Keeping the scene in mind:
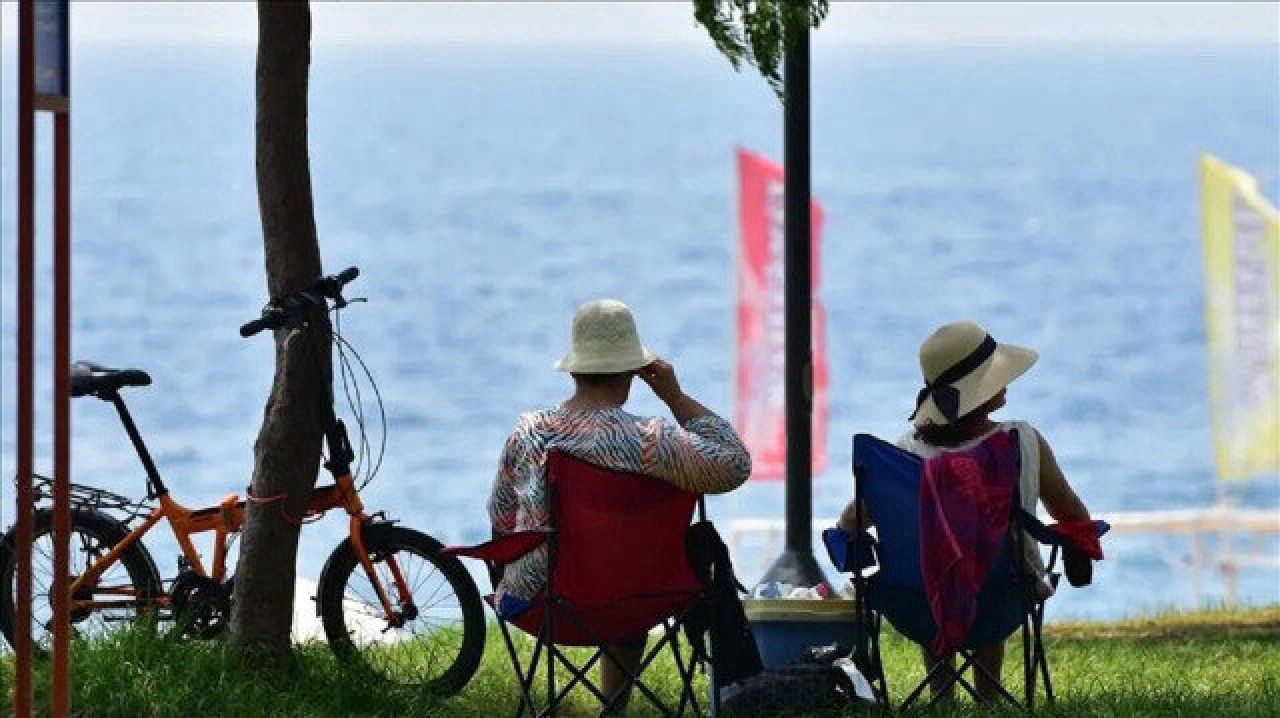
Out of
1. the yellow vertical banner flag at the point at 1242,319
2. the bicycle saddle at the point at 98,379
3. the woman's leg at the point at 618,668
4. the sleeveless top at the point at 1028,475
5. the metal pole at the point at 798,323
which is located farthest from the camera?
the yellow vertical banner flag at the point at 1242,319

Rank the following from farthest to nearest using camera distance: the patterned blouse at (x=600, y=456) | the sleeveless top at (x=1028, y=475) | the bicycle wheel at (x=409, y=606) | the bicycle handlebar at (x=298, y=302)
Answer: the bicycle wheel at (x=409, y=606)
the bicycle handlebar at (x=298, y=302)
the sleeveless top at (x=1028, y=475)
the patterned blouse at (x=600, y=456)

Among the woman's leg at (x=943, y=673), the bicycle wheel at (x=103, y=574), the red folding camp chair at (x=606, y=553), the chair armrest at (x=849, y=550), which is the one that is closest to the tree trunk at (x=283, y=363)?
the bicycle wheel at (x=103, y=574)

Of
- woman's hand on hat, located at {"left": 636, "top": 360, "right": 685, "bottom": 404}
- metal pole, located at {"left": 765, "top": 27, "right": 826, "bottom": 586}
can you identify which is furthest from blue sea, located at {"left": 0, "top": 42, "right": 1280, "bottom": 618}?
metal pole, located at {"left": 765, "top": 27, "right": 826, "bottom": 586}

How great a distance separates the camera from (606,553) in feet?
20.4

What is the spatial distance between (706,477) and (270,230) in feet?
4.53

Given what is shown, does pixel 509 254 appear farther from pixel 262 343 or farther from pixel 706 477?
pixel 706 477

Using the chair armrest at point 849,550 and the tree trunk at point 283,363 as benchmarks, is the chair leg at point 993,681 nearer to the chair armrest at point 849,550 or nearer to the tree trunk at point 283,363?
the chair armrest at point 849,550

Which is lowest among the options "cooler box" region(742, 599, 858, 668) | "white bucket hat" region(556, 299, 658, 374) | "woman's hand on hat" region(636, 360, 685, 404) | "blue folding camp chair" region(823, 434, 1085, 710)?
"cooler box" region(742, 599, 858, 668)

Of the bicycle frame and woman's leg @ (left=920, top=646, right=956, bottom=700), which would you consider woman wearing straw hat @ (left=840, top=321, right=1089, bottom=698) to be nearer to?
woman's leg @ (left=920, top=646, right=956, bottom=700)

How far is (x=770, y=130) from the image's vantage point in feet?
267

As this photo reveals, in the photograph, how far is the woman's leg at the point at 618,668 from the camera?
654 centimetres

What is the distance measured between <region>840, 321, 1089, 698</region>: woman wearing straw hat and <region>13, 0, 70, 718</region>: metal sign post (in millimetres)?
1973

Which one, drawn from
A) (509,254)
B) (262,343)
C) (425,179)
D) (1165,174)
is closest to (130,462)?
(262,343)

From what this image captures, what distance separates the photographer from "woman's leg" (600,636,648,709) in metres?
6.54
